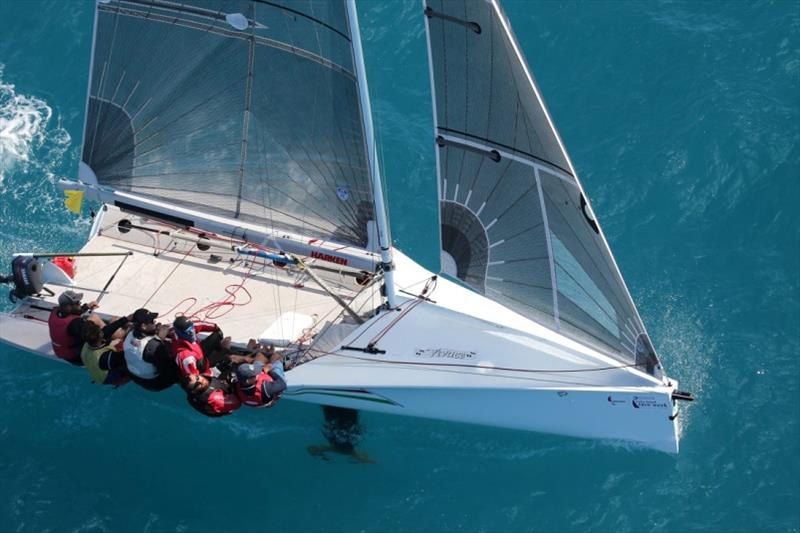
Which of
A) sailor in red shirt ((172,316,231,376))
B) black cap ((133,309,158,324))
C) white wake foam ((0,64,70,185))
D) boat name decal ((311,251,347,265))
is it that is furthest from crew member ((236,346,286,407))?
white wake foam ((0,64,70,185))

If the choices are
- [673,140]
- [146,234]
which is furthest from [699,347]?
[146,234]

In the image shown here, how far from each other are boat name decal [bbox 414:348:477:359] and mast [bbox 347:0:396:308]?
2.47 feet

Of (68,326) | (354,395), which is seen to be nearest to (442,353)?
(354,395)

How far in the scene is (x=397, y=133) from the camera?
17828 millimetres

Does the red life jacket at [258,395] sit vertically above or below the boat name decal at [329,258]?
below

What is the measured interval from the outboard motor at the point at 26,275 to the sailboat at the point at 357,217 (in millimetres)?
32

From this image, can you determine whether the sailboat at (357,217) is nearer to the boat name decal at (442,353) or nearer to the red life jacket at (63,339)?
the boat name decal at (442,353)

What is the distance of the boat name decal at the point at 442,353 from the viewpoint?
13383 mm

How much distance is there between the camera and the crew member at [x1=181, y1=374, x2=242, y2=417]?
41.7 feet

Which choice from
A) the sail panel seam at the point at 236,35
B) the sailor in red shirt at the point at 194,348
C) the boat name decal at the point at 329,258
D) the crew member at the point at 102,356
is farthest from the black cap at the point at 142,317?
the sail panel seam at the point at 236,35

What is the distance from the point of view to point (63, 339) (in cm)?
1352

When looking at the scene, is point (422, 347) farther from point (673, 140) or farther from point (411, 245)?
point (673, 140)

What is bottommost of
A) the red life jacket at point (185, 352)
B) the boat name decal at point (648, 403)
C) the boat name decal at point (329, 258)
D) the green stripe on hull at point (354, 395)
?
the green stripe on hull at point (354, 395)

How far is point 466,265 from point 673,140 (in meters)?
6.11
